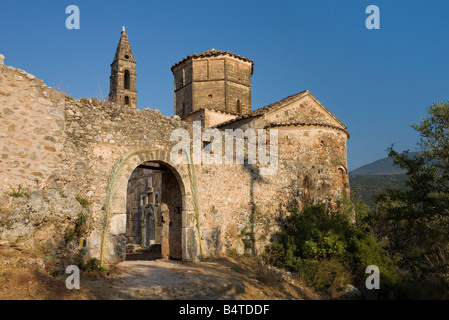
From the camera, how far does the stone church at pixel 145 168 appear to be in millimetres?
7066

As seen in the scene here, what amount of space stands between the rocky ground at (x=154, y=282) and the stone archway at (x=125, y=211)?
1.27 feet

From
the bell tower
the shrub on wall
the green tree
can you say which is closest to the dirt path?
the shrub on wall

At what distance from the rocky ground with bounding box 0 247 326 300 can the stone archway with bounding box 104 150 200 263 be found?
388 millimetres

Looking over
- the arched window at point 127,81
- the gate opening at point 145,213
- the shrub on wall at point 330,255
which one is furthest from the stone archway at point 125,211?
the arched window at point 127,81

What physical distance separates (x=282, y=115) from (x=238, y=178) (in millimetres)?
4476

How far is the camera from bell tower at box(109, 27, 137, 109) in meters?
24.0

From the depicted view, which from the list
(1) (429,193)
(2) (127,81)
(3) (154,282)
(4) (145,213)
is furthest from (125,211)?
(2) (127,81)

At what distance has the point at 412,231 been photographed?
1373 centimetres

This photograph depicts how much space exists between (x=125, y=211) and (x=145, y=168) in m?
3.58

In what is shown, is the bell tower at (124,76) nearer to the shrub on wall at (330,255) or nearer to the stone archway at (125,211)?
the stone archway at (125,211)

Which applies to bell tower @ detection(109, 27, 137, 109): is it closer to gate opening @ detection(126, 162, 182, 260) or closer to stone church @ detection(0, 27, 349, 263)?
gate opening @ detection(126, 162, 182, 260)
